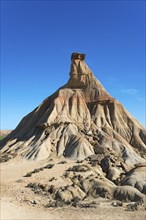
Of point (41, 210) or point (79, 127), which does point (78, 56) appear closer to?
point (79, 127)

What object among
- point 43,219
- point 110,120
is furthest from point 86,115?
point 43,219

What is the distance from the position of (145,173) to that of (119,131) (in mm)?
26614

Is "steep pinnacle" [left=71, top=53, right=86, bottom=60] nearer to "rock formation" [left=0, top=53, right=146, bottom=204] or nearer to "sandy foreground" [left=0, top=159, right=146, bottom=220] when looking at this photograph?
"rock formation" [left=0, top=53, right=146, bottom=204]

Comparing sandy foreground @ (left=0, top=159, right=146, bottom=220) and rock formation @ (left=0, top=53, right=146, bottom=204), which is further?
rock formation @ (left=0, top=53, right=146, bottom=204)

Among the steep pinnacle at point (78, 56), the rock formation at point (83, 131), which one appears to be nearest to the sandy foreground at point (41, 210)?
the rock formation at point (83, 131)

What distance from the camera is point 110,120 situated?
60.1m

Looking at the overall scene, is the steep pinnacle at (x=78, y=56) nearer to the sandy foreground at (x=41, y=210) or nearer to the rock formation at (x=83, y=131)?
the rock formation at (x=83, y=131)

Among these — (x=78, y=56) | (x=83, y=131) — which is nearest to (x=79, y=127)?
(x=83, y=131)

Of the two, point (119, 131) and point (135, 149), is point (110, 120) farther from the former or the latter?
point (135, 149)

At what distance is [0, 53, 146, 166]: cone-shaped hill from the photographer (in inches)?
1932

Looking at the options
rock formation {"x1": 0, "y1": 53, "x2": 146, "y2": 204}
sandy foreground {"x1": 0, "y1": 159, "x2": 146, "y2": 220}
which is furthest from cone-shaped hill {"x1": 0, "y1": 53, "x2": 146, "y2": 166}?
sandy foreground {"x1": 0, "y1": 159, "x2": 146, "y2": 220}

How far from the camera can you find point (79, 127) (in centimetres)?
5597

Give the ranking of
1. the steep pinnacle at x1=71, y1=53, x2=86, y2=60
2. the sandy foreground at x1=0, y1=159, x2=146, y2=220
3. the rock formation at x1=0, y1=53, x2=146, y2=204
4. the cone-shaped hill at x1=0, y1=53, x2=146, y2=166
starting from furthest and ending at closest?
1. the steep pinnacle at x1=71, y1=53, x2=86, y2=60
2. the cone-shaped hill at x1=0, y1=53, x2=146, y2=166
3. the rock formation at x1=0, y1=53, x2=146, y2=204
4. the sandy foreground at x1=0, y1=159, x2=146, y2=220

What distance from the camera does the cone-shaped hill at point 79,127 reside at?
4906 cm
